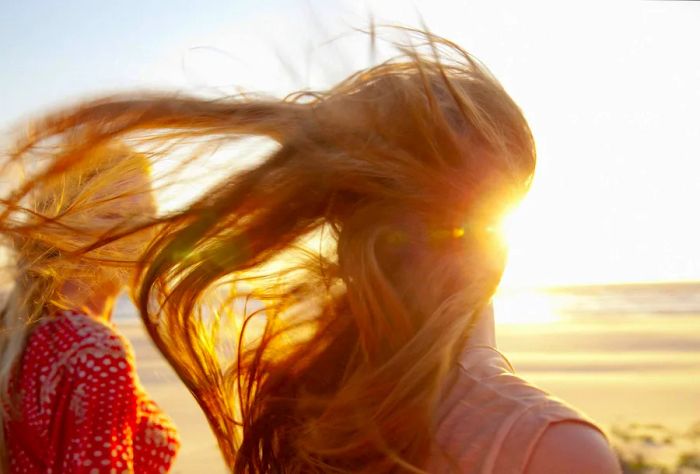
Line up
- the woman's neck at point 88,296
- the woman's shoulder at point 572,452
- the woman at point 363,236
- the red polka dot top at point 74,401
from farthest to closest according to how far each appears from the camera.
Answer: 1. the woman's neck at point 88,296
2. the red polka dot top at point 74,401
3. the woman at point 363,236
4. the woman's shoulder at point 572,452

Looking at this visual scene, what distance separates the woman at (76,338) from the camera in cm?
157

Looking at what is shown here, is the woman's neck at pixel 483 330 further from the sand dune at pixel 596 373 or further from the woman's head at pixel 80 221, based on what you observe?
the sand dune at pixel 596 373

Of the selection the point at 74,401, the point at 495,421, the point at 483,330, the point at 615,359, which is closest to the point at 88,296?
the point at 74,401

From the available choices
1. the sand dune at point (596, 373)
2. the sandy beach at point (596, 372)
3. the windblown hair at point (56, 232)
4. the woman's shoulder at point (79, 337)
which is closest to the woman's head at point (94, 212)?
the windblown hair at point (56, 232)

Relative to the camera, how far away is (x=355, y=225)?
1.38m

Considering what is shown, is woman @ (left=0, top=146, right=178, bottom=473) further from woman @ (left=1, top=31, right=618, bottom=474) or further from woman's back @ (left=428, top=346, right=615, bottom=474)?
woman's back @ (left=428, top=346, right=615, bottom=474)

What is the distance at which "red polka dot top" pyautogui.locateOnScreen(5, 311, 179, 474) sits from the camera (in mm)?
1763

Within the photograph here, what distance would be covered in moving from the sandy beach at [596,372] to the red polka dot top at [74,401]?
367 centimetres

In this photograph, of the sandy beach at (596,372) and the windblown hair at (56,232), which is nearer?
the windblown hair at (56,232)

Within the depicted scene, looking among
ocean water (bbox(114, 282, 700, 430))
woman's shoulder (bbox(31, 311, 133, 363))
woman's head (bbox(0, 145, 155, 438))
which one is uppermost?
woman's head (bbox(0, 145, 155, 438))

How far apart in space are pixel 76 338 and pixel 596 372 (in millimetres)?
8696

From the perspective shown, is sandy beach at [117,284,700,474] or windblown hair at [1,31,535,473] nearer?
windblown hair at [1,31,535,473]

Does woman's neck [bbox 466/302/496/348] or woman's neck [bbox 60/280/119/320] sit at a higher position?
woman's neck [bbox 466/302/496/348]

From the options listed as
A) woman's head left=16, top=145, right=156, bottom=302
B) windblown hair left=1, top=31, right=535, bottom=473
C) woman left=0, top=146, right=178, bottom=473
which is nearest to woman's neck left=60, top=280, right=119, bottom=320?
woman left=0, top=146, right=178, bottom=473
